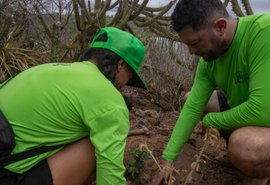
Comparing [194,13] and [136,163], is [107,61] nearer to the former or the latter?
Answer: [194,13]

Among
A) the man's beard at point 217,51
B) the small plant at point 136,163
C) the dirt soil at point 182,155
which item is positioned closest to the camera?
the man's beard at point 217,51

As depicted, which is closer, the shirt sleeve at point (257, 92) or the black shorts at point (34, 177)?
the black shorts at point (34, 177)

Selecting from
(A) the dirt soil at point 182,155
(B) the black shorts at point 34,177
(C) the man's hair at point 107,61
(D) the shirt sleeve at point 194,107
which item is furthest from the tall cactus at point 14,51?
(B) the black shorts at point 34,177

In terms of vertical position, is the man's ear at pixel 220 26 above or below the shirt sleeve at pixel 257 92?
above

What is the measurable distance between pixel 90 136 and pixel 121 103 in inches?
8.4

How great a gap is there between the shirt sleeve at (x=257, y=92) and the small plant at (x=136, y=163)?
1.84 ft

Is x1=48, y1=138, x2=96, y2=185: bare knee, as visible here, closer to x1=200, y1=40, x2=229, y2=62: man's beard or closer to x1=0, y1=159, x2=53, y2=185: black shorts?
x1=0, y1=159, x2=53, y2=185: black shorts

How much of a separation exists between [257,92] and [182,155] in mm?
999

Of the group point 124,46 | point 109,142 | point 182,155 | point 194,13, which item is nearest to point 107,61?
point 124,46

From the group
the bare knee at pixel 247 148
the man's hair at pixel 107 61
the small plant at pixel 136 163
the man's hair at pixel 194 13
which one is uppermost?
the man's hair at pixel 194 13

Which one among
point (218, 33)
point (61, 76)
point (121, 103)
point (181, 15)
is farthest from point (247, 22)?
point (61, 76)

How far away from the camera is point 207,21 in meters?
2.75

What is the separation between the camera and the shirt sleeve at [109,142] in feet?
7.39

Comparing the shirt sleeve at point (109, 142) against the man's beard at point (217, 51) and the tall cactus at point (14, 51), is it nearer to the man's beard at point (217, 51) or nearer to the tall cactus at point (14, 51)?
the man's beard at point (217, 51)
